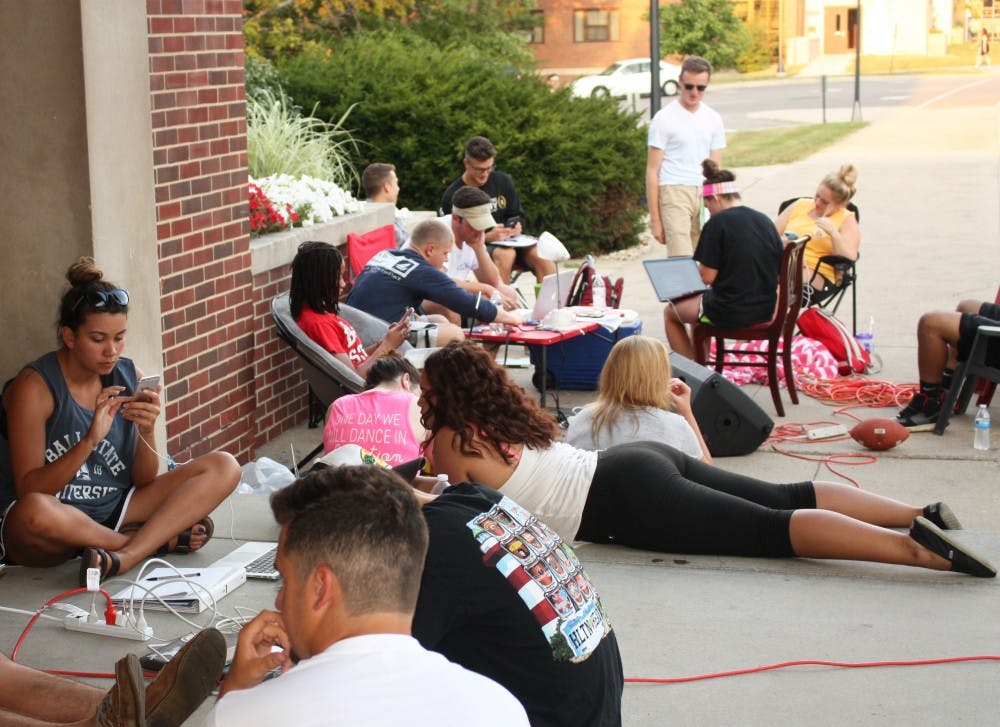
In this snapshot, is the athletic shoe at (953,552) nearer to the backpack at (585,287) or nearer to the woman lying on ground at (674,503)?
the woman lying on ground at (674,503)

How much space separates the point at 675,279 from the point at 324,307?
2.85 meters

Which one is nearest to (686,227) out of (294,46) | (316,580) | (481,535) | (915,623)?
(915,623)

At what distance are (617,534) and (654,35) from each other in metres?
11.2

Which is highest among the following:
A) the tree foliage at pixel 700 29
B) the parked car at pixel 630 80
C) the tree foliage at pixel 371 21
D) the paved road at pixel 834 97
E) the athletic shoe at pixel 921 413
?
the tree foliage at pixel 700 29

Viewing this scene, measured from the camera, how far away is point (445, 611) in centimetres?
308

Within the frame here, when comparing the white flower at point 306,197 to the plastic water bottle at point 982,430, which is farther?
the white flower at point 306,197

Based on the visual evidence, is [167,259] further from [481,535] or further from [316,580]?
[316,580]

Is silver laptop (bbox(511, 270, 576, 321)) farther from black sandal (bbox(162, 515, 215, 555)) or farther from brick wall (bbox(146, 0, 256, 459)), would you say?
black sandal (bbox(162, 515, 215, 555))

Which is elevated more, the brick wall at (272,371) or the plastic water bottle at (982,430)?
the brick wall at (272,371)

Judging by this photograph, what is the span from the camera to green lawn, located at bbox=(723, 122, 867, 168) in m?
23.3

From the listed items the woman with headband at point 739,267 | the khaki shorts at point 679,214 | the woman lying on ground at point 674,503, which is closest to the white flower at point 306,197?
the woman with headband at point 739,267

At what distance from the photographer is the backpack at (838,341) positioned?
9.23 m

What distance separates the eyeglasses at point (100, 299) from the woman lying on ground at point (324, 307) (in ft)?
7.52

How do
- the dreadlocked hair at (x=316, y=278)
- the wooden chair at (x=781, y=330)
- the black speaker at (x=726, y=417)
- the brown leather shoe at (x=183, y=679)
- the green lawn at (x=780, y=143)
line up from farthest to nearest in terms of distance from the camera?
the green lawn at (x=780, y=143), the wooden chair at (x=781, y=330), the black speaker at (x=726, y=417), the dreadlocked hair at (x=316, y=278), the brown leather shoe at (x=183, y=679)
